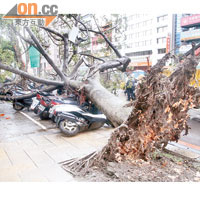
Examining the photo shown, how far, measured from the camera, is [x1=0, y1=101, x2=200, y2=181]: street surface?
2.34 meters

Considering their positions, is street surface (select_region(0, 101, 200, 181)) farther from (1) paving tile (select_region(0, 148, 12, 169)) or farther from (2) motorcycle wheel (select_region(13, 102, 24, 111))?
(2) motorcycle wheel (select_region(13, 102, 24, 111))

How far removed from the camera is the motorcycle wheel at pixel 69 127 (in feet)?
12.2

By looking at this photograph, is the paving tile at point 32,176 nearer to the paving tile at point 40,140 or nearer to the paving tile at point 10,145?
the paving tile at point 10,145

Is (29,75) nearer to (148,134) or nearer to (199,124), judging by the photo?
(148,134)

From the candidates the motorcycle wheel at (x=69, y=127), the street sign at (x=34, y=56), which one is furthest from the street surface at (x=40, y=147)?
the street sign at (x=34, y=56)

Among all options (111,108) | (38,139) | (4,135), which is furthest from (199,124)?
(4,135)

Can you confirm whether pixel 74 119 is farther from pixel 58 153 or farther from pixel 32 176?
pixel 32 176

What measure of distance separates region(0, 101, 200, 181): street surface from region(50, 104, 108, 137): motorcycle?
0.43ft

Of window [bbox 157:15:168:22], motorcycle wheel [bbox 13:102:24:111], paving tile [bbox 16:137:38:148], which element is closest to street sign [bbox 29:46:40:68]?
motorcycle wheel [bbox 13:102:24:111]

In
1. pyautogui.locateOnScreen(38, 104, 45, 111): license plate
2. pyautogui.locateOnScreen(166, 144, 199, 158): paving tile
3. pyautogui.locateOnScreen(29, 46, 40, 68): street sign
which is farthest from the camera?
pyautogui.locateOnScreen(38, 104, 45, 111): license plate

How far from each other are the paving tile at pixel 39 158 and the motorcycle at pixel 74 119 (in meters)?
0.92

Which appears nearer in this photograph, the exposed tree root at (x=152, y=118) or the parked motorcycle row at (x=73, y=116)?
the exposed tree root at (x=152, y=118)

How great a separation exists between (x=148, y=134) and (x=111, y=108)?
2.47ft

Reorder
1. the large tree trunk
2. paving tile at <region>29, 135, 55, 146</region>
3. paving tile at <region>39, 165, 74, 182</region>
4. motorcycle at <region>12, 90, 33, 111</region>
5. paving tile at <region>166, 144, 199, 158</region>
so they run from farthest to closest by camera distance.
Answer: motorcycle at <region>12, 90, 33, 111</region> < paving tile at <region>29, 135, 55, 146</region> < paving tile at <region>166, 144, 199, 158</region> < the large tree trunk < paving tile at <region>39, 165, 74, 182</region>
